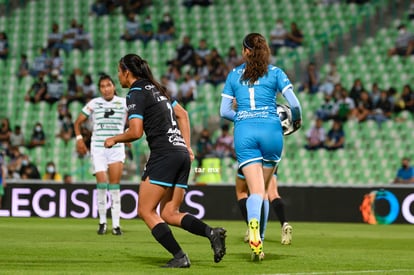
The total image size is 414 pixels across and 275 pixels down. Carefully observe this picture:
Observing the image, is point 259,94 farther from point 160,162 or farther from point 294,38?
point 294,38

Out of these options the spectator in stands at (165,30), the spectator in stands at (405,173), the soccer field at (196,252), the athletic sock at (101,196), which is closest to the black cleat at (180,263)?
the soccer field at (196,252)

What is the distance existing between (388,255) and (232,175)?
436 inches

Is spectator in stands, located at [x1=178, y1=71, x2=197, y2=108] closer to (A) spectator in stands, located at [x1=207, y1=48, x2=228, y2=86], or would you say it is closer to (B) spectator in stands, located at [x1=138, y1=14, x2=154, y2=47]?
(A) spectator in stands, located at [x1=207, y1=48, x2=228, y2=86]

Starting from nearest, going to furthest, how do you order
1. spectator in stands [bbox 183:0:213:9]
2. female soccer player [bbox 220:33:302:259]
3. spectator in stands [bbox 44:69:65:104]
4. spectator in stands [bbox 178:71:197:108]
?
female soccer player [bbox 220:33:302:259]
spectator in stands [bbox 178:71:197:108]
spectator in stands [bbox 44:69:65:104]
spectator in stands [bbox 183:0:213:9]

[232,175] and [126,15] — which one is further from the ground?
[126,15]

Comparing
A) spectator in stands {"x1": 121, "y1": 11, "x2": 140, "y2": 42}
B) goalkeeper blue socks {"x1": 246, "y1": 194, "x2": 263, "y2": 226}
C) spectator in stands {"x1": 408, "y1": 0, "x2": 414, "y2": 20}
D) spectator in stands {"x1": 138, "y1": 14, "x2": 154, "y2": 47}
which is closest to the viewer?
goalkeeper blue socks {"x1": 246, "y1": 194, "x2": 263, "y2": 226}

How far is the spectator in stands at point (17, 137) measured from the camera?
25.3 metres

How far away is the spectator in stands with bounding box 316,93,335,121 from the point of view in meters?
25.0

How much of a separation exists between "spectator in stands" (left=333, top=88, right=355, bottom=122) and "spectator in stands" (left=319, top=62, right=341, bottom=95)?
0.80 meters

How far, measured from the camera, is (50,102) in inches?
1062

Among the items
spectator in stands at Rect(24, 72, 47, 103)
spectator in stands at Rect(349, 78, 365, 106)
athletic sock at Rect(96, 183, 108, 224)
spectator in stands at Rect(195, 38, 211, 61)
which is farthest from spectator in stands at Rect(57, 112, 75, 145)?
athletic sock at Rect(96, 183, 108, 224)

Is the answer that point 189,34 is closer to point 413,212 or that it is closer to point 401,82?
point 401,82

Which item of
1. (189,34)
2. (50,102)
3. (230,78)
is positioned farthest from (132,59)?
(189,34)

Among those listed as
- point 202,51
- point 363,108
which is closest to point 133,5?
point 202,51
